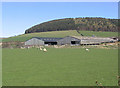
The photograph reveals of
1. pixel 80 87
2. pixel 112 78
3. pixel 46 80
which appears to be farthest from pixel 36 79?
pixel 112 78

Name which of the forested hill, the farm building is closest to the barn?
the farm building

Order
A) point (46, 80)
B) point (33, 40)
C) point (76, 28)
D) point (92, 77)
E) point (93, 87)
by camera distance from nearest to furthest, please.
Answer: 1. point (93, 87)
2. point (46, 80)
3. point (92, 77)
4. point (33, 40)
5. point (76, 28)

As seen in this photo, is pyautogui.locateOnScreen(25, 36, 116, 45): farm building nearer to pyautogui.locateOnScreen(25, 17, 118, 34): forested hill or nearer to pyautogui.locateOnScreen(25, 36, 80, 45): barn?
pyautogui.locateOnScreen(25, 36, 80, 45): barn

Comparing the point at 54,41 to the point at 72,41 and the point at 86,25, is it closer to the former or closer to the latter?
the point at 72,41

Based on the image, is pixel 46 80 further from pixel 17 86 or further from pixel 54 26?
pixel 54 26

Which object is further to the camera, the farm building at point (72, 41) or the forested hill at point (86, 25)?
the forested hill at point (86, 25)

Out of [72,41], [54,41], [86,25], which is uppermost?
[86,25]

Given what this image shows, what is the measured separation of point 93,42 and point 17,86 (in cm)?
6887

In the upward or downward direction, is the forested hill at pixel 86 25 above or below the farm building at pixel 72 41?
above

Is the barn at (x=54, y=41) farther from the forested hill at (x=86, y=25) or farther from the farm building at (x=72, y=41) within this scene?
the forested hill at (x=86, y=25)

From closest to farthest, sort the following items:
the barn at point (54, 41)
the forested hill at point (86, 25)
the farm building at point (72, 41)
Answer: the farm building at point (72, 41) → the barn at point (54, 41) → the forested hill at point (86, 25)

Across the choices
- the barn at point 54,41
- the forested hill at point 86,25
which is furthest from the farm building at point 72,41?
the forested hill at point 86,25

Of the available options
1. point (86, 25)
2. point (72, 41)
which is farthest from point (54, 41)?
point (86, 25)

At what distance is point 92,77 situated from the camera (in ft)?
39.7
